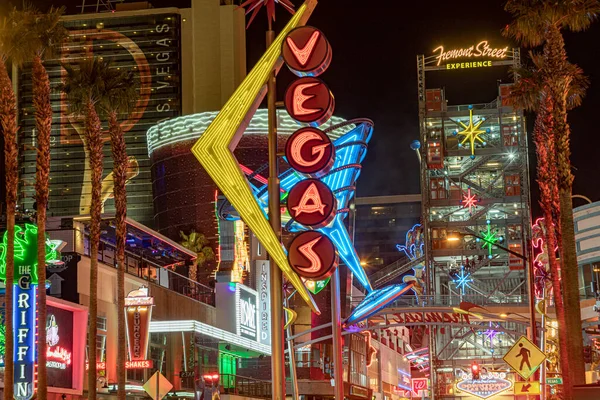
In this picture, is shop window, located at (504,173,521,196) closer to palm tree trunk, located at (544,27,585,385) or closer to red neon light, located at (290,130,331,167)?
palm tree trunk, located at (544,27,585,385)

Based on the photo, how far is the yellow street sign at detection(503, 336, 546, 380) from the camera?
3250cm

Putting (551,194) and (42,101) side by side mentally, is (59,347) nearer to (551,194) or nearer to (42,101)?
(42,101)

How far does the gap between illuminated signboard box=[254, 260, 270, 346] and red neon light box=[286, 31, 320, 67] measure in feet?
142

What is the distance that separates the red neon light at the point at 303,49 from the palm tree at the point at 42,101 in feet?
50.0

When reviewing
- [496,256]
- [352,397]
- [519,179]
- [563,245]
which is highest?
[519,179]

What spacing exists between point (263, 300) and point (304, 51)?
4368 centimetres

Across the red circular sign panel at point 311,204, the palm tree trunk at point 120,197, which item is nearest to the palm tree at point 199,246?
the palm tree trunk at point 120,197

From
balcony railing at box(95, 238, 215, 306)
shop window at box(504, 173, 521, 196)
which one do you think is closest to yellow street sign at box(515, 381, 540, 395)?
balcony railing at box(95, 238, 215, 306)

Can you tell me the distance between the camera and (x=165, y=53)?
155 meters

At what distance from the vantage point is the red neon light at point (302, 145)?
19.5 meters

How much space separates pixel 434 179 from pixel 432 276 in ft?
31.4

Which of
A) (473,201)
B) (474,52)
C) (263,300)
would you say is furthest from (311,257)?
(474,52)

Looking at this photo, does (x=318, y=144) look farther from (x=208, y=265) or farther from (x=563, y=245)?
(x=208, y=265)

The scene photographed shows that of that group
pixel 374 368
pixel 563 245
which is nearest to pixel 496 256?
pixel 374 368
